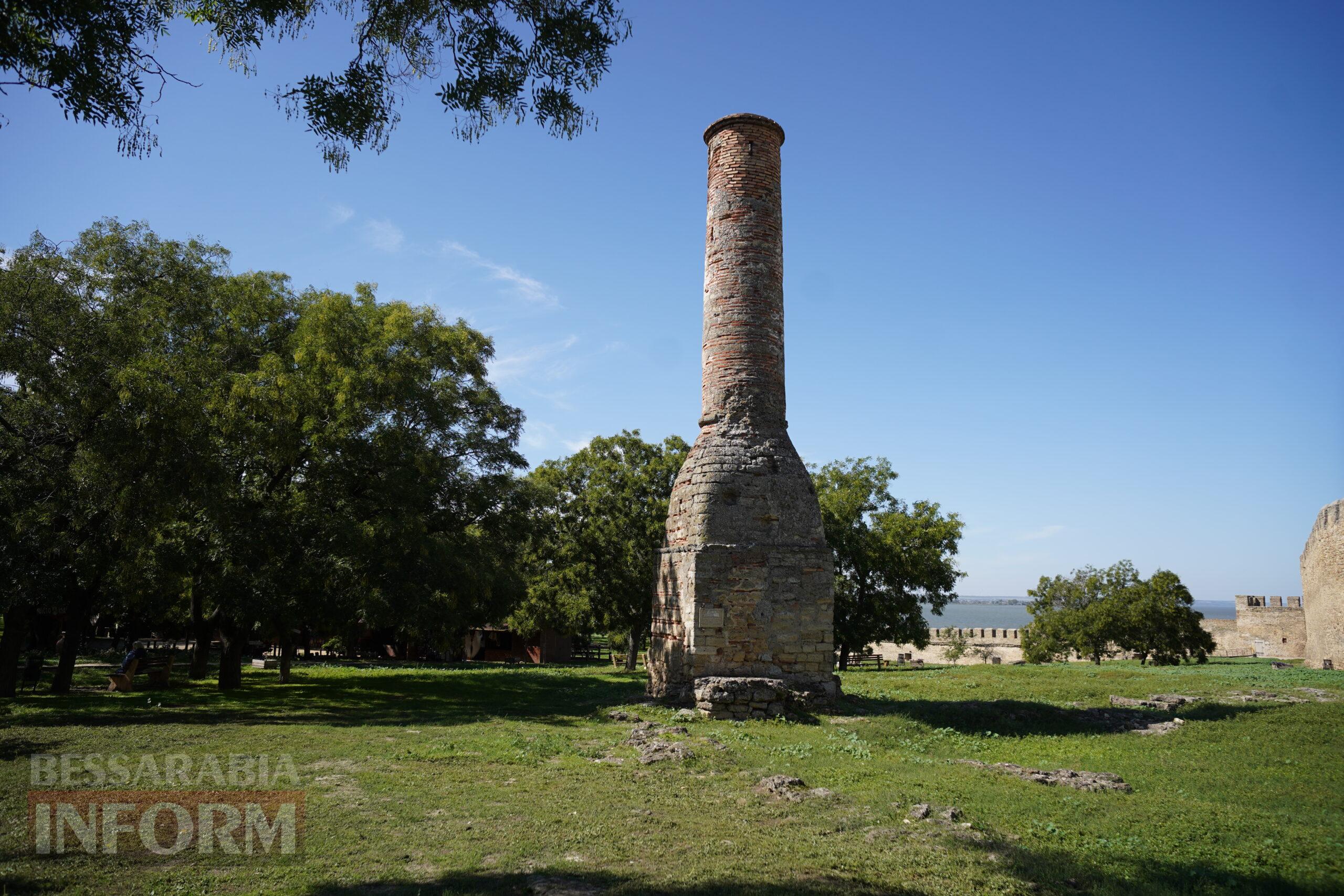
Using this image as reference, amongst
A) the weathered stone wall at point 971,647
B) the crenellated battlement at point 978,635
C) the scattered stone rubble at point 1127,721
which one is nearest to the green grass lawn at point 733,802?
the scattered stone rubble at point 1127,721

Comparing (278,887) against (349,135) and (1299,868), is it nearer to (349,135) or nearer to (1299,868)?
(349,135)

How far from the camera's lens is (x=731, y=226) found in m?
14.3

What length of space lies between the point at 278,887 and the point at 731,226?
12488mm

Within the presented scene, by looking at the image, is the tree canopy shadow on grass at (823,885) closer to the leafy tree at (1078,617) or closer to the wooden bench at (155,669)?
the wooden bench at (155,669)

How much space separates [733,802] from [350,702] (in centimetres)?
1051

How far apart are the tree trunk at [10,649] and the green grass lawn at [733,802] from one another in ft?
2.60

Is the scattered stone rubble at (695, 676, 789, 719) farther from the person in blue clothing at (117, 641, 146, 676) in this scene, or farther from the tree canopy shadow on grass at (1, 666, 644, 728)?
the person in blue clothing at (117, 641, 146, 676)

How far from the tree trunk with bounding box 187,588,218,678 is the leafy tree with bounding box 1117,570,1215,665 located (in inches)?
1178

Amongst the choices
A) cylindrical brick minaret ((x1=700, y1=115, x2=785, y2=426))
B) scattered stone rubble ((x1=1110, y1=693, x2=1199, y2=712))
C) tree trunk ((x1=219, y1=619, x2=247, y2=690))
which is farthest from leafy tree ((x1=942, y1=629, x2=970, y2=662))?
tree trunk ((x1=219, y1=619, x2=247, y2=690))

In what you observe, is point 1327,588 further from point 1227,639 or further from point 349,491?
point 349,491

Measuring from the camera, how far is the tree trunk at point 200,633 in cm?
1631

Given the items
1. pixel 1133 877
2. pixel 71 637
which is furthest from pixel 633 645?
pixel 1133 877

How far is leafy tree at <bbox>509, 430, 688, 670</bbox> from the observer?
25.5 m

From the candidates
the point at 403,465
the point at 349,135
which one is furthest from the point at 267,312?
the point at 349,135
